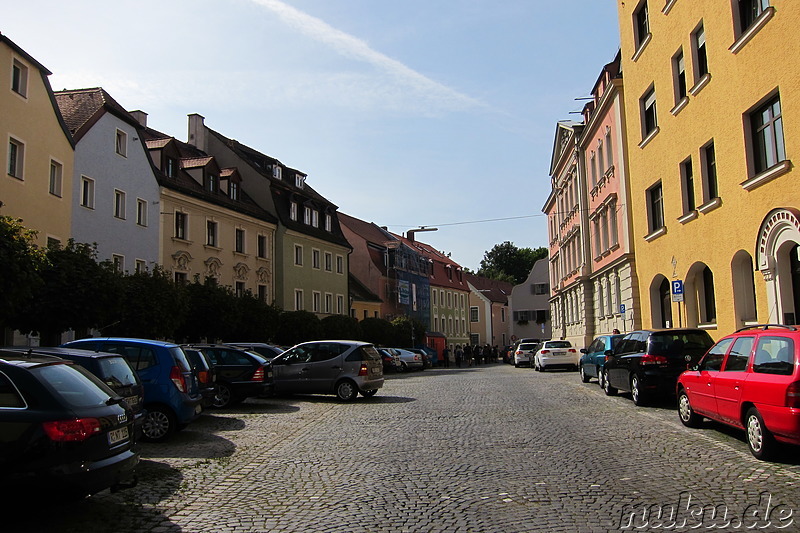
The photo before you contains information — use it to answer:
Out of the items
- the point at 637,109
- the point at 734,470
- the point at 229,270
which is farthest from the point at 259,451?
the point at 229,270

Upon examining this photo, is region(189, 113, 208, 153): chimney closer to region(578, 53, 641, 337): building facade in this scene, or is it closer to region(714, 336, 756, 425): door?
region(578, 53, 641, 337): building facade

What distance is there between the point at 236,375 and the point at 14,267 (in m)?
5.78

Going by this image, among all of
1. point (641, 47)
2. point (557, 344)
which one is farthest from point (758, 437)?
point (557, 344)

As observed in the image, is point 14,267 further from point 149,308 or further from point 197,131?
point 197,131

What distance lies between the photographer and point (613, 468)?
326 inches

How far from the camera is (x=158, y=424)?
11438 mm

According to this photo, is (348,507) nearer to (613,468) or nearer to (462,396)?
(613,468)

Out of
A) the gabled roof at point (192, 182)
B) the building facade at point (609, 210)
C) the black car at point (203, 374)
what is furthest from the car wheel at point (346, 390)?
the gabled roof at point (192, 182)

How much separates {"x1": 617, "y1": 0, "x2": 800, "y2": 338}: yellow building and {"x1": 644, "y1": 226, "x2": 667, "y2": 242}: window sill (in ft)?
0.21

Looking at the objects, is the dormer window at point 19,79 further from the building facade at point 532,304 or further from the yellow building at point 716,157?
the building facade at point 532,304

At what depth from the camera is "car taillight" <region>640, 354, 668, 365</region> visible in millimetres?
14812

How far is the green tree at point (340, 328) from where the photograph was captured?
134 ft

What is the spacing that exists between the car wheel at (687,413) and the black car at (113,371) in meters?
8.45

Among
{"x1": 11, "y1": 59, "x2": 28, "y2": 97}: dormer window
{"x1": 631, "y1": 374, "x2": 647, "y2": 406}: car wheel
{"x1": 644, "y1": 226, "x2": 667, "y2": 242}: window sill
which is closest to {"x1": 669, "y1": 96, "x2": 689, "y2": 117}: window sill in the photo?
{"x1": 644, "y1": 226, "x2": 667, "y2": 242}: window sill
